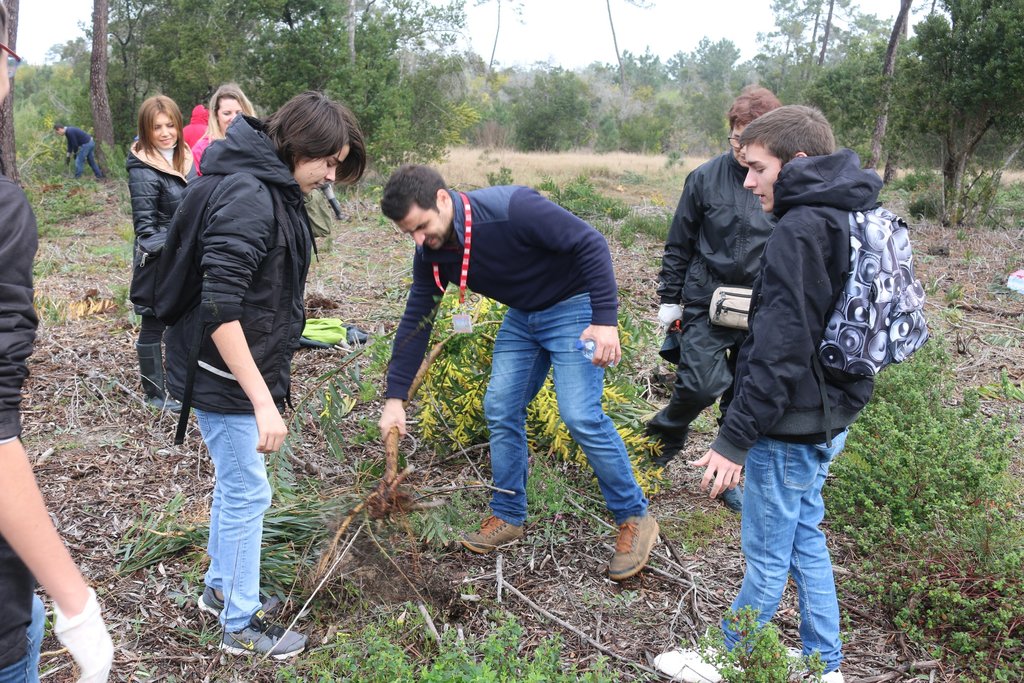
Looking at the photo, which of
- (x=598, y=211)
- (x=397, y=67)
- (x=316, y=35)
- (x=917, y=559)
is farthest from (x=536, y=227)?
(x=397, y=67)

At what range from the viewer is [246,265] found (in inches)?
96.3

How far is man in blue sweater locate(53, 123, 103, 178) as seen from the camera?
629 inches

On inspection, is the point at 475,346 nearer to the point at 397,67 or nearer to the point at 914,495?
the point at 914,495

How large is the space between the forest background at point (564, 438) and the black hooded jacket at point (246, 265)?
0.75 metres

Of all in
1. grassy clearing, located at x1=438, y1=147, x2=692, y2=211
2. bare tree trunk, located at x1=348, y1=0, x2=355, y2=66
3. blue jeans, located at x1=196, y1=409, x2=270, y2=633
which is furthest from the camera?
grassy clearing, located at x1=438, y1=147, x2=692, y2=211

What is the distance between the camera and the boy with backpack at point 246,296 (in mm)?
2445

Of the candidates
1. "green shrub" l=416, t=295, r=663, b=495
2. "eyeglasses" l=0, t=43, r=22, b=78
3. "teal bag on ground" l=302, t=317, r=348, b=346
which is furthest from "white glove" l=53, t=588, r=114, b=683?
"teal bag on ground" l=302, t=317, r=348, b=346

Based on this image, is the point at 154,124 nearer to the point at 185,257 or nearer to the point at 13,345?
the point at 185,257

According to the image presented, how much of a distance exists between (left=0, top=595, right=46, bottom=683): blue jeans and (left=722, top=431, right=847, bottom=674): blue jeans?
2.00m

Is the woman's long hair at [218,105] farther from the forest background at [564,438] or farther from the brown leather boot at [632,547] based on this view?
the brown leather boot at [632,547]

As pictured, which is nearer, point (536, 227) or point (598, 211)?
point (536, 227)

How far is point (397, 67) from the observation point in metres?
16.0

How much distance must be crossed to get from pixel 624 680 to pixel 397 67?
14987 mm

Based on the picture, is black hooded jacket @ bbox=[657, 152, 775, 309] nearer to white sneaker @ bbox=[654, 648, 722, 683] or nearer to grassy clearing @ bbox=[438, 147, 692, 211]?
white sneaker @ bbox=[654, 648, 722, 683]
